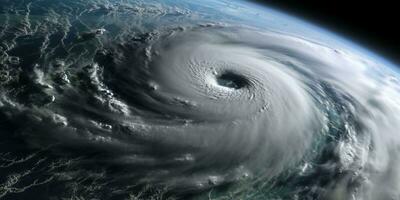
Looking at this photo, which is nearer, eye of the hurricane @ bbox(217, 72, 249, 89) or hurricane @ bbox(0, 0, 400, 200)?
hurricane @ bbox(0, 0, 400, 200)

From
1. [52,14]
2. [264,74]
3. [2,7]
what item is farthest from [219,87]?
[2,7]

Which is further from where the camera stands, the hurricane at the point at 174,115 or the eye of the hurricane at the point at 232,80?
the eye of the hurricane at the point at 232,80

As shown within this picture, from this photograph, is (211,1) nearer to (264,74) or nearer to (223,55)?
(223,55)

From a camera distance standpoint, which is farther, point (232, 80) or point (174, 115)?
point (232, 80)

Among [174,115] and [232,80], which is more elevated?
[232,80]
